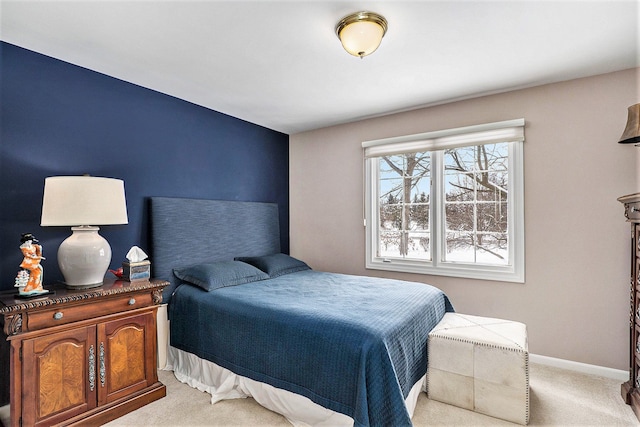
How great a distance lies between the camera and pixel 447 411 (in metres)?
2.16

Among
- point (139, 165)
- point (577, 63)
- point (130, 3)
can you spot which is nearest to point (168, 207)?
point (139, 165)

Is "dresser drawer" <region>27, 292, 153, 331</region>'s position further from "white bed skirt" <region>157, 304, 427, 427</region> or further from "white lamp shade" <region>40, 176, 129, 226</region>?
"white bed skirt" <region>157, 304, 427, 427</region>

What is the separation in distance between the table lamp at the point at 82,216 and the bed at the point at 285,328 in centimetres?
72

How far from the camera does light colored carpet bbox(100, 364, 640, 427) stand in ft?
6.74

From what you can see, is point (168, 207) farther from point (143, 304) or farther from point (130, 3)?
point (130, 3)

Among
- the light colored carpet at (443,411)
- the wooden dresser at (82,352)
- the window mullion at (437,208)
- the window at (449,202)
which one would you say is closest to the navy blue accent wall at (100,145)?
the wooden dresser at (82,352)

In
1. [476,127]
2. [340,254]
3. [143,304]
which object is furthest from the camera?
[340,254]

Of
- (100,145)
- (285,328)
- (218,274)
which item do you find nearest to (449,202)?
(285,328)

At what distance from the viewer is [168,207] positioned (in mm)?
3018

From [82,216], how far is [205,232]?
4.35ft

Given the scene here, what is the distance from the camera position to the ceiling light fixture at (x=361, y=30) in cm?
188

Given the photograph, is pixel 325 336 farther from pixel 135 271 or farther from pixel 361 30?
pixel 361 30

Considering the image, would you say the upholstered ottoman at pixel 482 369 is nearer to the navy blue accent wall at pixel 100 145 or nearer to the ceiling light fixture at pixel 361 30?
the ceiling light fixture at pixel 361 30

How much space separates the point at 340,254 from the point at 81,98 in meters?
2.92
